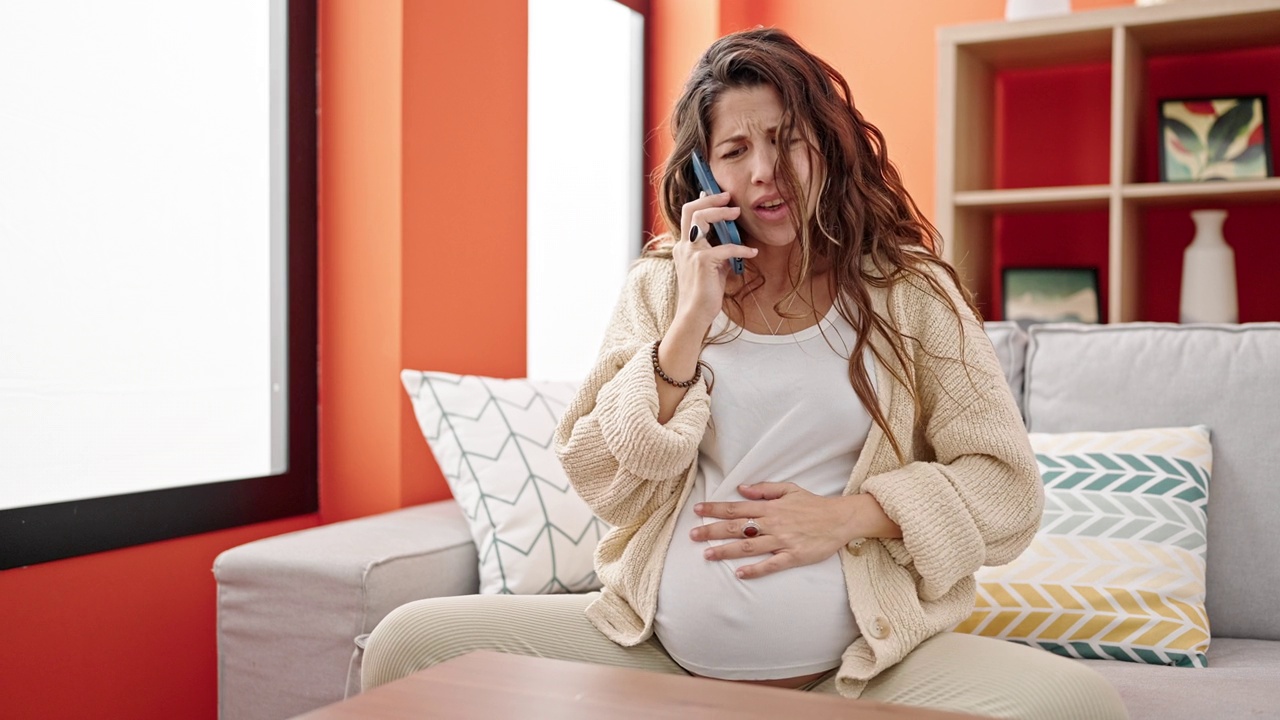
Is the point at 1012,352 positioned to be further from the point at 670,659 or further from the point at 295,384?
the point at 295,384

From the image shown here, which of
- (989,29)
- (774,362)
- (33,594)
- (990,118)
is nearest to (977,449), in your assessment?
(774,362)

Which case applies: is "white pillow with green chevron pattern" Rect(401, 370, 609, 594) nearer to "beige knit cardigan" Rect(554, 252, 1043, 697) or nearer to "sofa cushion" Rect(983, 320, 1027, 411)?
"beige knit cardigan" Rect(554, 252, 1043, 697)

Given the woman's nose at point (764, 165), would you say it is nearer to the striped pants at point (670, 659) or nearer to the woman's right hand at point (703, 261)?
the woman's right hand at point (703, 261)

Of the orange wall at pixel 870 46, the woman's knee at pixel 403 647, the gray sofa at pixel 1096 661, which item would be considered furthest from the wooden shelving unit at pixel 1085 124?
the woman's knee at pixel 403 647

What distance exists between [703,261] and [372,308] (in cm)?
109

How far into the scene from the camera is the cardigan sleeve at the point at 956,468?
1.27m

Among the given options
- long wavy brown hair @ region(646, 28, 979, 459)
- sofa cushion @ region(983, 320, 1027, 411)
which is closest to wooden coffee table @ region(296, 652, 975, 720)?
long wavy brown hair @ region(646, 28, 979, 459)

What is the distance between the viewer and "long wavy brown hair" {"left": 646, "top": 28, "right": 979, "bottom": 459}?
1371 mm

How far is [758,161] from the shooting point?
138cm

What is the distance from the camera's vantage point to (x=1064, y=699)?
1129 millimetres

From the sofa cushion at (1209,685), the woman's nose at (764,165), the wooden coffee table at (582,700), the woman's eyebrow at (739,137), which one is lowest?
the sofa cushion at (1209,685)

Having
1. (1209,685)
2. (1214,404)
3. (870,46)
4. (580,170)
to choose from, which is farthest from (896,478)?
(870,46)

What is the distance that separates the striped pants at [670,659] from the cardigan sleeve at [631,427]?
0.16m

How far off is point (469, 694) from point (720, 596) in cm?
38
